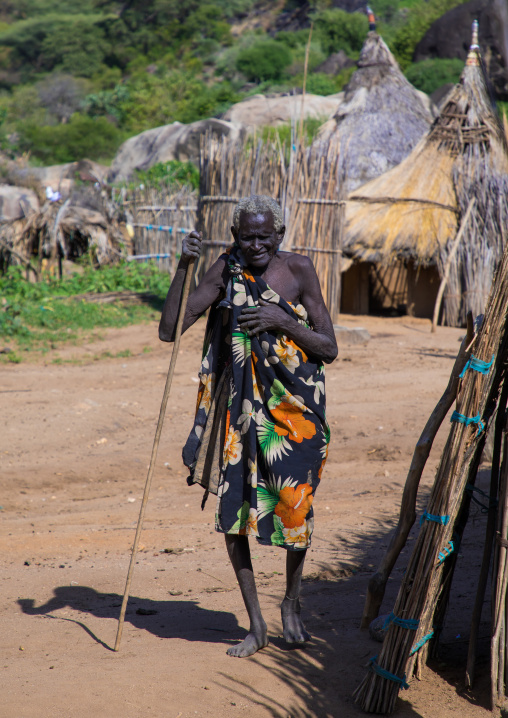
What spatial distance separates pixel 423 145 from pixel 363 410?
6.61 meters

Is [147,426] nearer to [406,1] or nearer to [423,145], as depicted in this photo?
[423,145]

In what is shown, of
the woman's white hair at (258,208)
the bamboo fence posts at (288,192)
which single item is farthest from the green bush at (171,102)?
the woman's white hair at (258,208)

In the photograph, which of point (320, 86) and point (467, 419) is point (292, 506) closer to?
point (467, 419)

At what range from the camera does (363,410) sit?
592cm

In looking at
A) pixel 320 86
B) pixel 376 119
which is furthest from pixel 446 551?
pixel 320 86

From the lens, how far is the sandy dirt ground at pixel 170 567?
2.25m

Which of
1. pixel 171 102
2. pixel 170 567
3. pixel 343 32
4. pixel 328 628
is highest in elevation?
pixel 343 32

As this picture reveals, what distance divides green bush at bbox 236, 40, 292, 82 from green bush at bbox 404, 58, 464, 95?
872cm

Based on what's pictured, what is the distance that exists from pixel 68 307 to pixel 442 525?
29.6 ft

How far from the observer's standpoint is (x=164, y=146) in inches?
888

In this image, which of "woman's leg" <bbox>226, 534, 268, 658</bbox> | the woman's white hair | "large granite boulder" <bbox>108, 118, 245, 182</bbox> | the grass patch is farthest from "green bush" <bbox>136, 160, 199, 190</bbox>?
"woman's leg" <bbox>226, 534, 268, 658</bbox>

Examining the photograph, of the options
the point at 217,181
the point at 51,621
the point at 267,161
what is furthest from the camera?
the point at 217,181

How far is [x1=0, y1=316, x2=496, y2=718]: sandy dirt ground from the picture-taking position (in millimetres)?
2252

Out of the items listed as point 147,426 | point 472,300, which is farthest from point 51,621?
point 472,300
